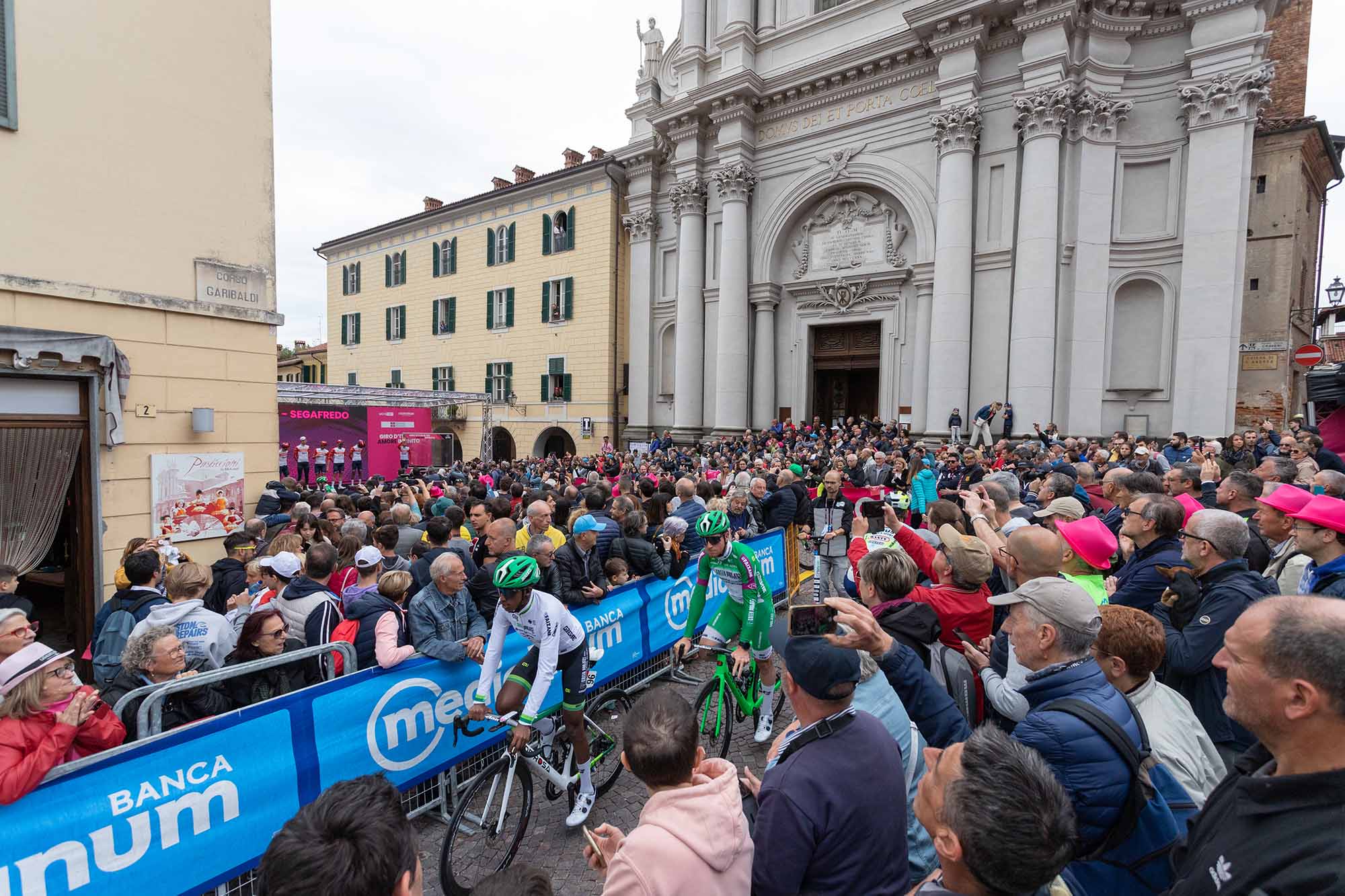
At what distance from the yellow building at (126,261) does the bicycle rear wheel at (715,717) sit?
7.60m

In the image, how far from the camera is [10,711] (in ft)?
8.53

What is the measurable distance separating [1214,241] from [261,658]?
827 inches

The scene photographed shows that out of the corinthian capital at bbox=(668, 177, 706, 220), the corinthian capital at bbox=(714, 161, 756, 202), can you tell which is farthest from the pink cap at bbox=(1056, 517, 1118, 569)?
the corinthian capital at bbox=(668, 177, 706, 220)

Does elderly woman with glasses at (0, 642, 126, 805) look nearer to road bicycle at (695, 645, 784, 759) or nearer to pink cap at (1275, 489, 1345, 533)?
road bicycle at (695, 645, 784, 759)

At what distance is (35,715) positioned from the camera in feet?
8.77

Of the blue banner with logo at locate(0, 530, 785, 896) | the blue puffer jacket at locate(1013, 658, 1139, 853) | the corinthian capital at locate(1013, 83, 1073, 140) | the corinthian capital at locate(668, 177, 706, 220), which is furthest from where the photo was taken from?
the corinthian capital at locate(668, 177, 706, 220)

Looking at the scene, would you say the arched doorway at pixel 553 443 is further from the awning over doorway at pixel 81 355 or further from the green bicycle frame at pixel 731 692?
the green bicycle frame at pixel 731 692

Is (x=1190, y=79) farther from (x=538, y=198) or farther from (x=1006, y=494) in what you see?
(x=538, y=198)

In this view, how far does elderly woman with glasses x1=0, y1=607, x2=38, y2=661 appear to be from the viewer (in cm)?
311

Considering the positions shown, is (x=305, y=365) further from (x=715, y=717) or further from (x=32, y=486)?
(x=715, y=717)

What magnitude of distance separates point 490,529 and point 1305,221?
32369 millimetres

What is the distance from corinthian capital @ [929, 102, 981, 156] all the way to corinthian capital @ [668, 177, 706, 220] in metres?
8.48

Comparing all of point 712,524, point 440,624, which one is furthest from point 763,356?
point 440,624

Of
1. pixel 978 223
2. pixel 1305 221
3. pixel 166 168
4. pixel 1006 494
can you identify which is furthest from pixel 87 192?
pixel 1305 221
